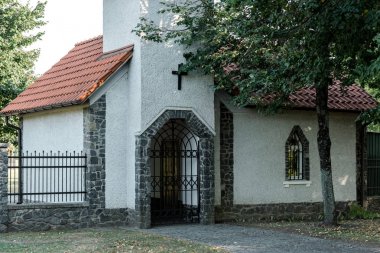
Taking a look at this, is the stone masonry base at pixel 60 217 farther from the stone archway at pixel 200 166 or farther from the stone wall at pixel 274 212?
the stone wall at pixel 274 212

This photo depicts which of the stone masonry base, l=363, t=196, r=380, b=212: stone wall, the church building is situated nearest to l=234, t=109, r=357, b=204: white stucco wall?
the church building

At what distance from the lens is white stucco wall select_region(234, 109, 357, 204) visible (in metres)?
19.8

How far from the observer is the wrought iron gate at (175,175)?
62.5ft

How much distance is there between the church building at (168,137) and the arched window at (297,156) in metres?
0.03

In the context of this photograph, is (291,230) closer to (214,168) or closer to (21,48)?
(214,168)

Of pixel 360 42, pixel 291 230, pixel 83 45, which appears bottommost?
pixel 291 230

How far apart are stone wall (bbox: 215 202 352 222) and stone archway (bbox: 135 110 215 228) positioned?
98 centimetres

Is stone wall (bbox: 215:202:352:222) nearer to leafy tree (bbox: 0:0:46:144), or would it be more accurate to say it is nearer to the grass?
the grass

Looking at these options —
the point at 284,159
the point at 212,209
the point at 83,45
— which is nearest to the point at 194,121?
the point at 212,209

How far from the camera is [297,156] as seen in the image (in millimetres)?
21203

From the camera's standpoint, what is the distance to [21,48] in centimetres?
3241

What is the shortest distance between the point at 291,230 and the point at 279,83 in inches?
149

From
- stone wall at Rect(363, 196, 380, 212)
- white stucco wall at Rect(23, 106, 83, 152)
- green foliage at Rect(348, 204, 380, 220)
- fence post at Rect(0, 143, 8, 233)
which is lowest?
green foliage at Rect(348, 204, 380, 220)

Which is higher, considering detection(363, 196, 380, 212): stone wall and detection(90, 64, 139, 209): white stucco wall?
detection(90, 64, 139, 209): white stucco wall
